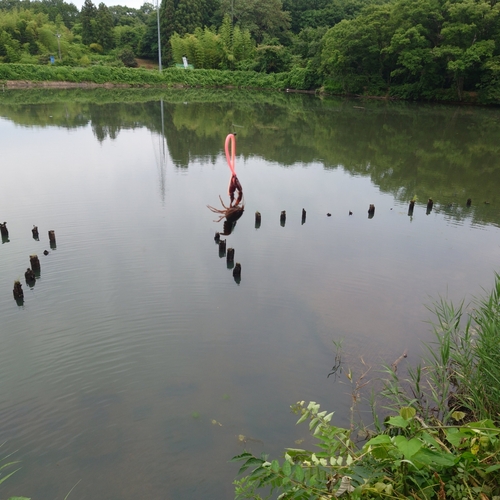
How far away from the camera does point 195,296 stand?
612cm

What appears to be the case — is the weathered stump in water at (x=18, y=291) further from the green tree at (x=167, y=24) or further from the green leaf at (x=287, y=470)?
the green tree at (x=167, y=24)

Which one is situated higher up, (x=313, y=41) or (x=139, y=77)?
(x=313, y=41)

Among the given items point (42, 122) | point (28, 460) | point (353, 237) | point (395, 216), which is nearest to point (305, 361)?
point (28, 460)

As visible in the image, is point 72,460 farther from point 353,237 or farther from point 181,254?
point 353,237

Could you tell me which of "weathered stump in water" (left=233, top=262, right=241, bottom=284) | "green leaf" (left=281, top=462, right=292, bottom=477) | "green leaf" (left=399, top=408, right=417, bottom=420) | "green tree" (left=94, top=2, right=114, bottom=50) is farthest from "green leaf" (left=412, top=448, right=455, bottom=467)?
"green tree" (left=94, top=2, right=114, bottom=50)

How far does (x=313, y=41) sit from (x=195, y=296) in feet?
124

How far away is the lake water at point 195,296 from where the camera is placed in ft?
12.5

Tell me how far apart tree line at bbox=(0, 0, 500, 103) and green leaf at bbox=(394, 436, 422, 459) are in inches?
1127

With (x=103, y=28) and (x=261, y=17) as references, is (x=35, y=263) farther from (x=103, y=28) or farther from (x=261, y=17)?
A: (x=261, y=17)

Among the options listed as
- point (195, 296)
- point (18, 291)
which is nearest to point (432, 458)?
point (195, 296)

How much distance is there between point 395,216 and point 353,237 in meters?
1.72

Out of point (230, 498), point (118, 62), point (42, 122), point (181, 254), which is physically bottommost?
point (230, 498)

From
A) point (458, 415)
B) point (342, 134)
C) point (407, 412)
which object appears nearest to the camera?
point (407, 412)

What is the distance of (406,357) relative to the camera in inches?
194
